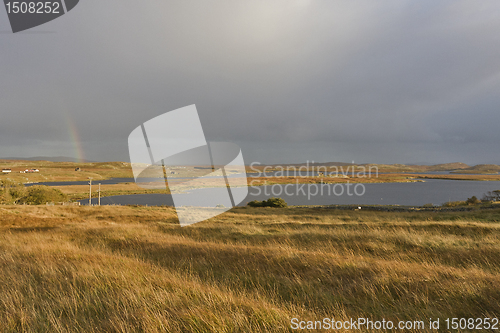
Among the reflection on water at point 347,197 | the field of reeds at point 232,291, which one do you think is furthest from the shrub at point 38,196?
the field of reeds at point 232,291

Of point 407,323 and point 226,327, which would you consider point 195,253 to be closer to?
point 226,327

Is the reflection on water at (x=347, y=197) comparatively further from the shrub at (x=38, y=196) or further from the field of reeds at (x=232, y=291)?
the field of reeds at (x=232, y=291)

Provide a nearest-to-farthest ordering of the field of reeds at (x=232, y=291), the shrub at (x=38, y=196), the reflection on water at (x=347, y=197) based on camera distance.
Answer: the field of reeds at (x=232, y=291) < the shrub at (x=38, y=196) < the reflection on water at (x=347, y=197)

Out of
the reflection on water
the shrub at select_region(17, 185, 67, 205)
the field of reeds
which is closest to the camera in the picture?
the field of reeds

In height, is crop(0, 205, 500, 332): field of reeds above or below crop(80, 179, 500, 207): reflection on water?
above

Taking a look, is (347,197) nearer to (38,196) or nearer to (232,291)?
(38,196)

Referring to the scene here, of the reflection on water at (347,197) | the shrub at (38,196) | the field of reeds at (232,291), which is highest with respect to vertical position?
the field of reeds at (232,291)

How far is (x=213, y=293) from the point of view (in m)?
3.88

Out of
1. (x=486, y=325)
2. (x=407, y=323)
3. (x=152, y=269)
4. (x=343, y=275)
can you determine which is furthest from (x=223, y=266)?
(x=486, y=325)

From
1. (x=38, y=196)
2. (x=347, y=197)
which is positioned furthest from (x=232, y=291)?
(x=347, y=197)

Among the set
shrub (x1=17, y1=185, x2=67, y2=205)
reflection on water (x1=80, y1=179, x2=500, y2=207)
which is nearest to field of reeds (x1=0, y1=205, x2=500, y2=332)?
reflection on water (x1=80, y1=179, x2=500, y2=207)

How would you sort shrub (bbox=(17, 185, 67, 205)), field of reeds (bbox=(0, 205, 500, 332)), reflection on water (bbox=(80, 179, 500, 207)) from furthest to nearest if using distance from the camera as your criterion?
reflection on water (bbox=(80, 179, 500, 207)), shrub (bbox=(17, 185, 67, 205)), field of reeds (bbox=(0, 205, 500, 332))

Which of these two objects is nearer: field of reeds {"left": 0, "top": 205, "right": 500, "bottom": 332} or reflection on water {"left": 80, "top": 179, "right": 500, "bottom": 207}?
field of reeds {"left": 0, "top": 205, "right": 500, "bottom": 332}

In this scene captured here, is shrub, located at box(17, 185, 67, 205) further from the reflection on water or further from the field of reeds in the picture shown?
the field of reeds
